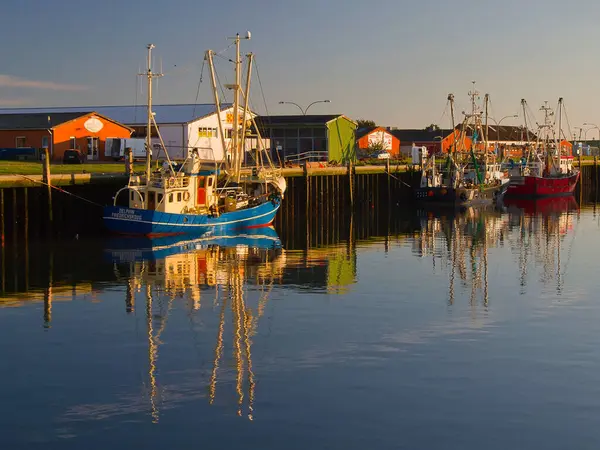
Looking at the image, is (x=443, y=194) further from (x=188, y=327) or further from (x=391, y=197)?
(x=188, y=327)

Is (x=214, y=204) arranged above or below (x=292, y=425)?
above

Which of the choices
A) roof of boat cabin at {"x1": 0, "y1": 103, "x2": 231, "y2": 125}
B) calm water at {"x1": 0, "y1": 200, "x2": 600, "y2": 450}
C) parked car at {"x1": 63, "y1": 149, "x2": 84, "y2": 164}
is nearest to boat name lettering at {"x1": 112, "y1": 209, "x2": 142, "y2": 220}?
calm water at {"x1": 0, "y1": 200, "x2": 600, "y2": 450}

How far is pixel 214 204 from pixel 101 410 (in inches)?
1447

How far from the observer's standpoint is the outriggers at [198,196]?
52.6 meters

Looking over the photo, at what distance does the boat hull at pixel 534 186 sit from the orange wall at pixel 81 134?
42224 mm

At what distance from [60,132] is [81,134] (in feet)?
7.25

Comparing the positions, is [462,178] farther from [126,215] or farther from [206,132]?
[126,215]

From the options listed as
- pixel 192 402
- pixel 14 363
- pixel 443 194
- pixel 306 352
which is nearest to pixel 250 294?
pixel 306 352

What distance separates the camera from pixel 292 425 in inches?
794

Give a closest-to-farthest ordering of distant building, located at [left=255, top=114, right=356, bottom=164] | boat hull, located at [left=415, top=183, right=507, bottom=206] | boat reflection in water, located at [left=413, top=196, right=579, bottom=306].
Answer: boat reflection in water, located at [left=413, top=196, right=579, bottom=306] → boat hull, located at [left=415, top=183, right=507, bottom=206] → distant building, located at [left=255, top=114, right=356, bottom=164]

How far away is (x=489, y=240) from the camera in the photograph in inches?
2286

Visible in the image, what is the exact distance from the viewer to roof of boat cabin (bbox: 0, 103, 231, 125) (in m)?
90.6

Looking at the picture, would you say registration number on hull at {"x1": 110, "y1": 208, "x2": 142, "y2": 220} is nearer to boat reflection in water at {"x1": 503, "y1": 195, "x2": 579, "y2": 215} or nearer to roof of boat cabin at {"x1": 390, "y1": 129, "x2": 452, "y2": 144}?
boat reflection in water at {"x1": 503, "y1": 195, "x2": 579, "y2": 215}

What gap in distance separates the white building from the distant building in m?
16.0
